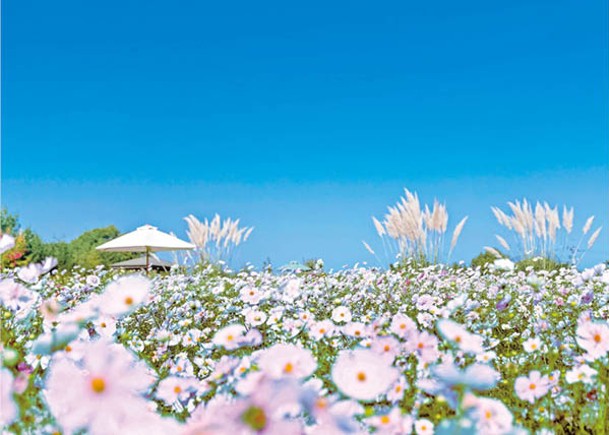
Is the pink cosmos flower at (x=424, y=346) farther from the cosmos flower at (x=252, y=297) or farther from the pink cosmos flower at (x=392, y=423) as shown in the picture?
the cosmos flower at (x=252, y=297)

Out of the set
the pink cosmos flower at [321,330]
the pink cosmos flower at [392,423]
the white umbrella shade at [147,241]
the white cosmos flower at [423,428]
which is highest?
the white umbrella shade at [147,241]

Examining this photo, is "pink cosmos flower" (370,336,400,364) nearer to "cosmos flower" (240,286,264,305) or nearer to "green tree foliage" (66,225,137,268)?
"cosmos flower" (240,286,264,305)

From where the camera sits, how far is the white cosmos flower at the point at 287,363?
41.1 inches

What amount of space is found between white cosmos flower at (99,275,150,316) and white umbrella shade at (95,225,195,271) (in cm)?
1056

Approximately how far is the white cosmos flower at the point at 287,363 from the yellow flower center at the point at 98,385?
0.25 meters

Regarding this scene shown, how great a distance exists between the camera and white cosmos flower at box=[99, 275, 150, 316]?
1.21m

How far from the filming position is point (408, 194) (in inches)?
380

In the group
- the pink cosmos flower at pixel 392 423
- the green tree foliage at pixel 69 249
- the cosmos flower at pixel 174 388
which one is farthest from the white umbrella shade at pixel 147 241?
the pink cosmos flower at pixel 392 423

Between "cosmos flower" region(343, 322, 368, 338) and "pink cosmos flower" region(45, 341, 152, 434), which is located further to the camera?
"cosmos flower" region(343, 322, 368, 338)

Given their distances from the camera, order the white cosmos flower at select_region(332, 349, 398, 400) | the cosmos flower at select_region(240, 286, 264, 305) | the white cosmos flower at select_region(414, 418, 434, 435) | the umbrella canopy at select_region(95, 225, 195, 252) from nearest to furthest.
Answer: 1. the white cosmos flower at select_region(332, 349, 398, 400)
2. the white cosmos flower at select_region(414, 418, 434, 435)
3. the cosmos flower at select_region(240, 286, 264, 305)
4. the umbrella canopy at select_region(95, 225, 195, 252)

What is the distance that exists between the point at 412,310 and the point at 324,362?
213 centimetres

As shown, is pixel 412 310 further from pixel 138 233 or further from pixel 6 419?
pixel 138 233

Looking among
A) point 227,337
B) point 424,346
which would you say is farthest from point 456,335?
point 227,337

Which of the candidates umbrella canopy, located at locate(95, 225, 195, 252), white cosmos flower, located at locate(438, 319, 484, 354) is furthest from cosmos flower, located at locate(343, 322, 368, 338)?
umbrella canopy, located at locate(95, 225, 195, 252)
